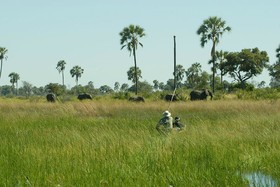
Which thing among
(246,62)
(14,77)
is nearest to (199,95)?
(246,62)

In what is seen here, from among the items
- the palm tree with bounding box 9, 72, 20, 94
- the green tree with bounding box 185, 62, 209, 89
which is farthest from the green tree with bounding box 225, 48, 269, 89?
the palm tree with bounding box 9, 72, 20, 94

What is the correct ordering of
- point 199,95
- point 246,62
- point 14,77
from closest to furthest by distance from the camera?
point 199,95, point 246,62, point 14,77

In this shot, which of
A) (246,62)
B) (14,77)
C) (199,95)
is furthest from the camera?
(14,77)

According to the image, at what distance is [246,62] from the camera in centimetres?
6912

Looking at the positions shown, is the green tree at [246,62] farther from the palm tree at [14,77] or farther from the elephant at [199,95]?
the palm tree at [14,77]

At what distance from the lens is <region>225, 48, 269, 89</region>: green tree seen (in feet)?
227

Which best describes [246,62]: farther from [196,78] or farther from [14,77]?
[14,77]

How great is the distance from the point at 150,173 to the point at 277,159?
94.8 inches

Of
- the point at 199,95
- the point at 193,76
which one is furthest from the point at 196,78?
the point at 199,95

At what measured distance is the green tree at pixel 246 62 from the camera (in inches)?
2721

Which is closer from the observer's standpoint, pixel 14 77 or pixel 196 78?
pixel 196 78

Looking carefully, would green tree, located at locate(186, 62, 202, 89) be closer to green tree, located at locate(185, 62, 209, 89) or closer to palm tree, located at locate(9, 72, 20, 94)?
green tree, located at locate(185, 62, 209, 89)

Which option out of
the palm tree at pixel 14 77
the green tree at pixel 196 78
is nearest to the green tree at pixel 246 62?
the green tree at pixel 196 78

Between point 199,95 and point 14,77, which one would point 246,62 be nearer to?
point 199,95
